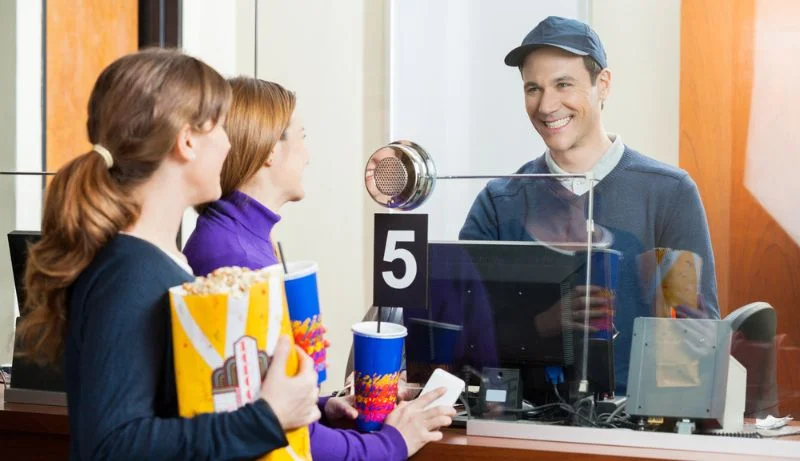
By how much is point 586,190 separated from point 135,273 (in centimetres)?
101


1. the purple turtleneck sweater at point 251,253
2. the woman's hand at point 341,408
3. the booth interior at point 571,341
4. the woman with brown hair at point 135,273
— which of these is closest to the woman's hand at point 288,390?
the woman with brown hair at point 135,273

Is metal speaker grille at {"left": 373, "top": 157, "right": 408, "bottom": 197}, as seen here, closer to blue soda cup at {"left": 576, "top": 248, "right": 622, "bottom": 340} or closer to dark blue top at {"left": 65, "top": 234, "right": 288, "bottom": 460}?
blue soda cup at {"left": 576, "top": 248, "right": 622, "bottom": 340}

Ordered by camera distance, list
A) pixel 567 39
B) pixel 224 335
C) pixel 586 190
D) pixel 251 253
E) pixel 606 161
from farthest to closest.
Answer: pixel 567 39, pixel 606 161, pixel 586 190, pixel 251 253, pixel 224 335

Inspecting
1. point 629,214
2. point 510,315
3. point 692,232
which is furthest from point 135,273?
point 692,232

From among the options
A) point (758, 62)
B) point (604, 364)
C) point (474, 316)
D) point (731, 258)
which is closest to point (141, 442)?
point (474, 316)

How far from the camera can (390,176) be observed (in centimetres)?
191

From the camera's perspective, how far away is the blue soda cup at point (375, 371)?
5.44ft

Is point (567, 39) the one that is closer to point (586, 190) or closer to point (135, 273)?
point (586, 190)

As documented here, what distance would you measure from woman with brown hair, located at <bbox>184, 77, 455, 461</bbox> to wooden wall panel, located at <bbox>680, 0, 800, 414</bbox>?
1011mm

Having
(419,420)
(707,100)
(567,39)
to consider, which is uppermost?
(567,39)

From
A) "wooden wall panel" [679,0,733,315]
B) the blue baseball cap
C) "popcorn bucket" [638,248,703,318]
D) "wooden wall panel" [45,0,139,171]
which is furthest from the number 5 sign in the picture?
"wooden wall panel" [45,0,139,171]

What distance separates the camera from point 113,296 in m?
1.17

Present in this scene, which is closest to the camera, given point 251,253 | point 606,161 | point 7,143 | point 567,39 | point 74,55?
point 251,253

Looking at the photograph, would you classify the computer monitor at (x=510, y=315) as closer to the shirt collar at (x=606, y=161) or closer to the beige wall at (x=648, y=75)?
the shirt collar at (x=606, y=161)
